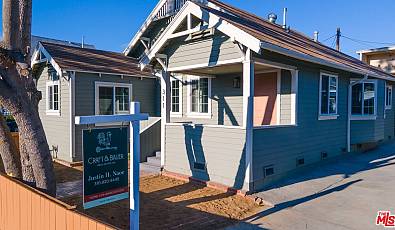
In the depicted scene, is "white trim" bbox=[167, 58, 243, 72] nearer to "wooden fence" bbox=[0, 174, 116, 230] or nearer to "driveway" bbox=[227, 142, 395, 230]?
"driveway" bbox=[227, 142, 395, 230]

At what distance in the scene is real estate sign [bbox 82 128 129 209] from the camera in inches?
152

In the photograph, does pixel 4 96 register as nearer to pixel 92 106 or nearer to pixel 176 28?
pixel 176 28

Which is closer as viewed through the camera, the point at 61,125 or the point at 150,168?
the point at 150,168

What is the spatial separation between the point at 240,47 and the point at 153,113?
7445 mm

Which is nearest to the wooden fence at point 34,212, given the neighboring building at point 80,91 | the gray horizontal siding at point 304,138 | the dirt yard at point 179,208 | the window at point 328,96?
the dirt yard at point 179,208

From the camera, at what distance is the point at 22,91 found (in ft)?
17.0

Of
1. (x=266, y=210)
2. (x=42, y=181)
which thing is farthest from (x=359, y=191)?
(x=42, y=181)

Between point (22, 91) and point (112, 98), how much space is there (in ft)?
22.2

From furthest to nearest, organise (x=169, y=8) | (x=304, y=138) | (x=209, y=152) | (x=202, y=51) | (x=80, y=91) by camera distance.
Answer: (x=169, y=8) → (x=80, y=91) → (x=304, y=138) → (x=202, y=51) → (x=209, y=152)

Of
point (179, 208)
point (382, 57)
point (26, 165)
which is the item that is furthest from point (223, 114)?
point (382, 57)

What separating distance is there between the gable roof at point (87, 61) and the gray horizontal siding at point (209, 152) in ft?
14.3

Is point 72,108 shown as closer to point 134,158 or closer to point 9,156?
point 9,156

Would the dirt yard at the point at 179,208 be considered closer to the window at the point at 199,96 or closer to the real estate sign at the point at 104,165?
the real estate sign at the point at 104,165

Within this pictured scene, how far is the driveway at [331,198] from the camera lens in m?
5.33
